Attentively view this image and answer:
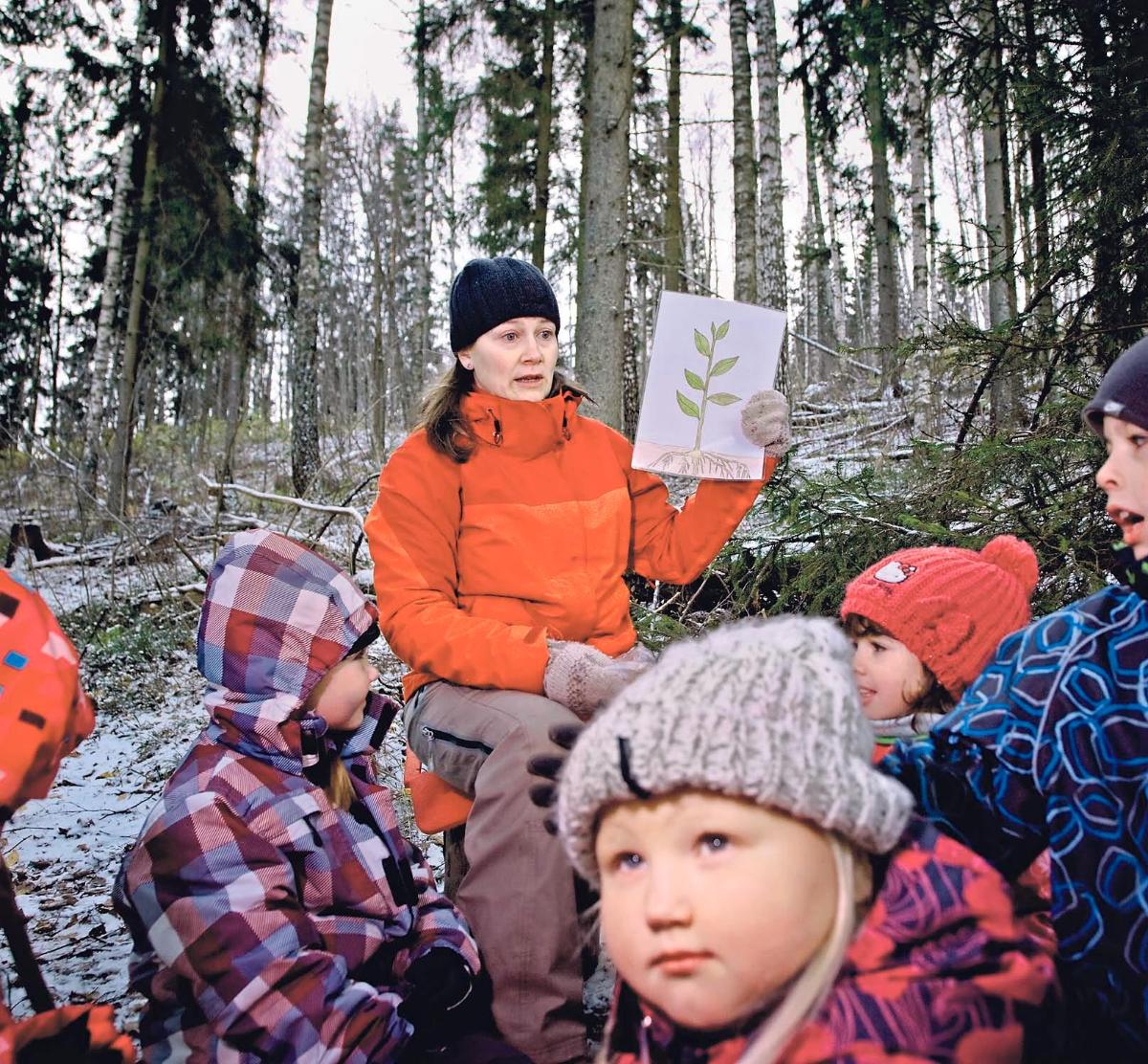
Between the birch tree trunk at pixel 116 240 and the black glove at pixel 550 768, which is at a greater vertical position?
the birch tree trunk at pixel 116 240

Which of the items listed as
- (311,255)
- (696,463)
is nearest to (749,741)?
(696,463)

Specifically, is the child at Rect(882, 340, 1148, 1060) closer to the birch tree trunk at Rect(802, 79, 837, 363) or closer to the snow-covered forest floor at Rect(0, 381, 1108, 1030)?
the snow-covered forest floor at Rect(0, 381, 1108, 1030)

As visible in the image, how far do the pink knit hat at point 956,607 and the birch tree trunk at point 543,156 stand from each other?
11.0 metres

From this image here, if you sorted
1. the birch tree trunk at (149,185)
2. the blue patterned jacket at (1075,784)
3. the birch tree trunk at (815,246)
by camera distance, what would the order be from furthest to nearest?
the birch tree trunk at (815,246), the birch tree trunk at (149,185), the blue patterned jacket at (1075,784)

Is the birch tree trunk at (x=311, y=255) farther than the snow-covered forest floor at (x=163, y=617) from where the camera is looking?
Yes

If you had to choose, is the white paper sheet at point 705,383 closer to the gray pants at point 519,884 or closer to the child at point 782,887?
the gray pants at point 519,884

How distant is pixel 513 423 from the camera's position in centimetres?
246

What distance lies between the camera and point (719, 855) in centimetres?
93

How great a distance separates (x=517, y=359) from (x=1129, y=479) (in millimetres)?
1705

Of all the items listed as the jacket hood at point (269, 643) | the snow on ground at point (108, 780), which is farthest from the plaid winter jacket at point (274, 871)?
the snow on ground at point (108, 780)

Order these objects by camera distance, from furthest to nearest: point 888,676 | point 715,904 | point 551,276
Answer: point 551,276 → point 888,676 → point 715,904

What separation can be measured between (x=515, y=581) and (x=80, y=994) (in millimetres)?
1680

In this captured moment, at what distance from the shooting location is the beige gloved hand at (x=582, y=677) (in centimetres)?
202

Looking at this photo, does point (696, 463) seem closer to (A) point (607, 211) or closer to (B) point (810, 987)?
(B) point (810, 987)
